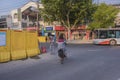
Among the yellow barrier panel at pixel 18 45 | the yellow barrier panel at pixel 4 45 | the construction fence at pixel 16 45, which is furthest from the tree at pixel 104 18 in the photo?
the yellow barrier panel at pixel 4 45

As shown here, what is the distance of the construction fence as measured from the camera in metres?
17.7

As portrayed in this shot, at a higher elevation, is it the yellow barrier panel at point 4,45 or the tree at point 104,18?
the tree at point 104,18

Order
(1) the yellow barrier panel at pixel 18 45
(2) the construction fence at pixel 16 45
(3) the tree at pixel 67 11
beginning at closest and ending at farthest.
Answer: (2) the construction fence at pixel 16 45 < (1) the yellow barrier panel at pixel 18 45 < (3) the tree at pixel 67 11

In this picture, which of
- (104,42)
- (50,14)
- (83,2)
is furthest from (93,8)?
(104,42)

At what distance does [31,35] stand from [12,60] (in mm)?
3953

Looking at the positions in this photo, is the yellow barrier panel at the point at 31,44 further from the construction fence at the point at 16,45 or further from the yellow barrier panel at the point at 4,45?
the yellow barrier panel at the point at 4,45

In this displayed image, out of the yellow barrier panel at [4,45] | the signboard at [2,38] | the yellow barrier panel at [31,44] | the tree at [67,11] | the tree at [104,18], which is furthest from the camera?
the tree at [104,18]

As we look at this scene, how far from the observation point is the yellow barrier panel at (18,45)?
61.1ft

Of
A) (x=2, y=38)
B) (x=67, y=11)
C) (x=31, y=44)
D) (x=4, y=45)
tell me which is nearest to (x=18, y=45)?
(x=4, y=45)

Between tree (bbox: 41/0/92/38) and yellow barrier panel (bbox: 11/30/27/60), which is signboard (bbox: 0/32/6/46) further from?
tree (bbox: 41/0/92/38)

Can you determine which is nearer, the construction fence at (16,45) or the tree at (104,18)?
the construction fence at (16,45)

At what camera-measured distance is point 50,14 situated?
5597 cm

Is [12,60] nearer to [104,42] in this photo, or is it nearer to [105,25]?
[104,42]

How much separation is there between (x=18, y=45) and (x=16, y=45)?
28 cm
